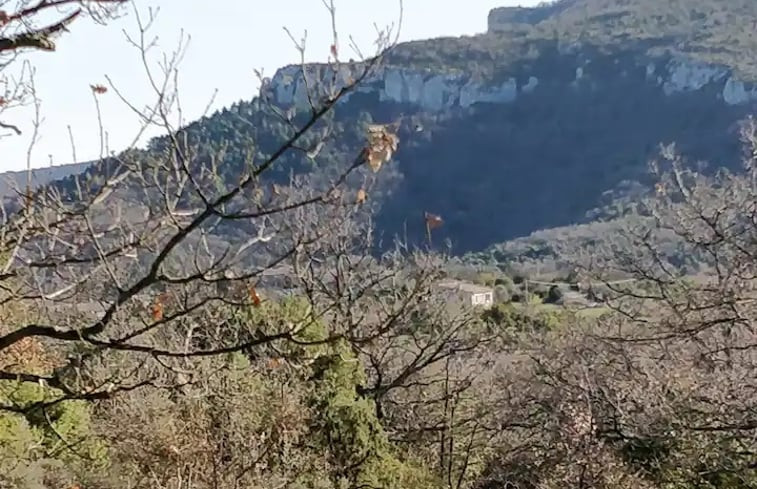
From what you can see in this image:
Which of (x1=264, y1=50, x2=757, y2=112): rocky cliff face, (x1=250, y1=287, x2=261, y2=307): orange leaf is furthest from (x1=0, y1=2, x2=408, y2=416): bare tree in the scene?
(x1=264, y1=50, x2=757, y2=112): rocky cliff face

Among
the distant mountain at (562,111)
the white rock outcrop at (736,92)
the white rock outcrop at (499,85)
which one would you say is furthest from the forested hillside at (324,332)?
the white rock outcrop at (499,85)

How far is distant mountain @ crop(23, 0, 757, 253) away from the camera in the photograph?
1992 inches

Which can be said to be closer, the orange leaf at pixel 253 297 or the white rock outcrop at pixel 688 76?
the orange leaf at pixel 253 297

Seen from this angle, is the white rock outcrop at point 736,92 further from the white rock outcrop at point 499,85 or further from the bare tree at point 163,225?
the bare tree at point 163,225

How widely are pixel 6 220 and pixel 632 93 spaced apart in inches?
2423

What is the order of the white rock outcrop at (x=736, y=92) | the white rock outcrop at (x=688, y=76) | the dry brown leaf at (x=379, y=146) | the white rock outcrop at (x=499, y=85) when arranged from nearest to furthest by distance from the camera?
1. the dry brown leaf at (x=379, y=146)
2. the white rock outcrop at (x=736, y=92)
3. the white rock outcrop at (x=499, y=85)
4. the white rock outcrop at (x=688, y=76)

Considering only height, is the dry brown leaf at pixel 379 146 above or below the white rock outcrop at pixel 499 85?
below

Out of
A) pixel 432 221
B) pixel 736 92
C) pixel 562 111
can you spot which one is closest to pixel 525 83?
pixel 562 111

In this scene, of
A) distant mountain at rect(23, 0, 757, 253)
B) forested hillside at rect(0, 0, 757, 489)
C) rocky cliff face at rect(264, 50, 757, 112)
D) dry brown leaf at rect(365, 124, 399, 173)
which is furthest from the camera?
rocky cliff face at rect(264, 50, 757, 112)

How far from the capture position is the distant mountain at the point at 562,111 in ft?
166

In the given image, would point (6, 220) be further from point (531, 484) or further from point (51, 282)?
point (531, 484)

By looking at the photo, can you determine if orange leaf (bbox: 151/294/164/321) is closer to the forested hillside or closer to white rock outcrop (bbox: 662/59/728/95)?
the forested hillside

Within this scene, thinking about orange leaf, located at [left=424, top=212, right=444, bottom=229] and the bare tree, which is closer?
the bare tree

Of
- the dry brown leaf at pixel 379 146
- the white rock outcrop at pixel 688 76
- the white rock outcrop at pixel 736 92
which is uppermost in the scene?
the white rock outcrop at pixel 688 76
